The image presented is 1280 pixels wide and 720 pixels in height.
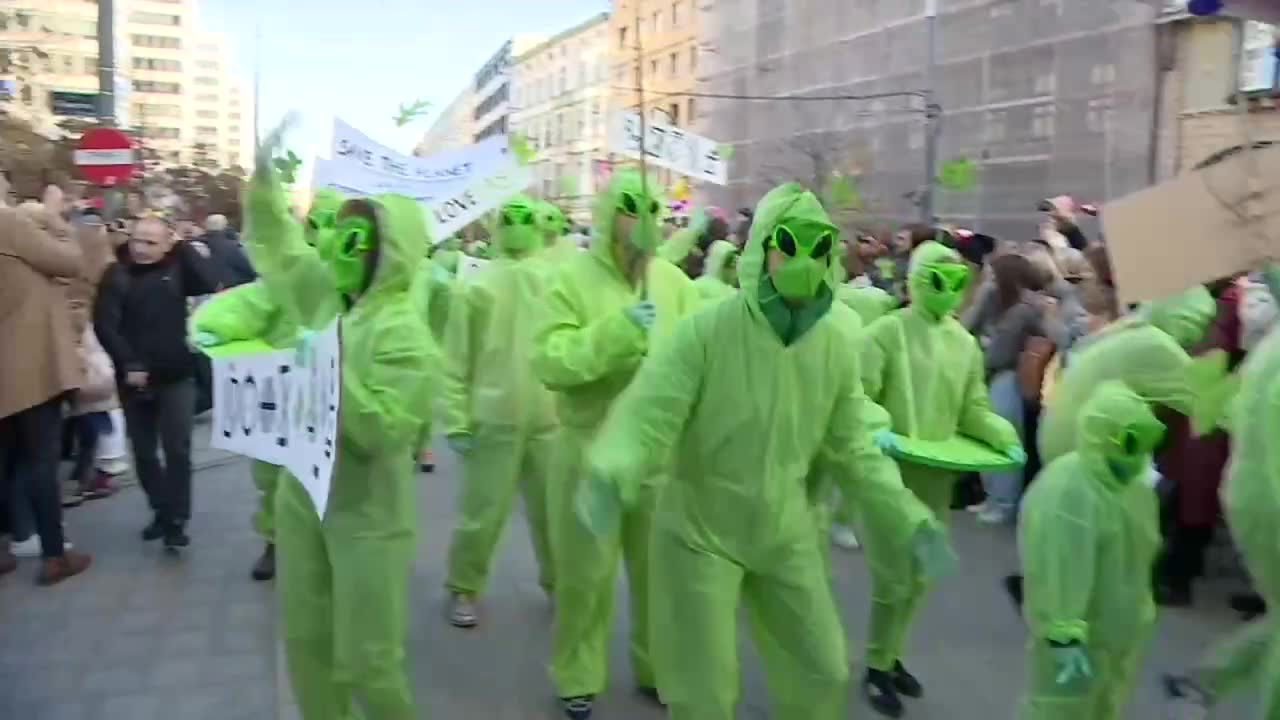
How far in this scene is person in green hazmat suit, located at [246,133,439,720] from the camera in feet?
11.1

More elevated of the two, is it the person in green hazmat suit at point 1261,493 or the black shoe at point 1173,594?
the person in green hazmat suit at point 1261,493

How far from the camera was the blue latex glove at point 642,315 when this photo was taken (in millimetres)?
3695

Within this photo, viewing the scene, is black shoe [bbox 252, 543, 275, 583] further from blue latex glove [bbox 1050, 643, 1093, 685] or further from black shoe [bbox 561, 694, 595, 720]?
blue latex glove [bbox 1050, 643, 1093, 685]

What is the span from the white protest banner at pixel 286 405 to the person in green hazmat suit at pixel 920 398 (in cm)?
221

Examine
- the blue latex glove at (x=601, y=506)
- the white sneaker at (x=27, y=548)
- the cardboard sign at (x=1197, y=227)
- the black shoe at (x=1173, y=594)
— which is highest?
the cardboard sign at (x=1197, y=227)

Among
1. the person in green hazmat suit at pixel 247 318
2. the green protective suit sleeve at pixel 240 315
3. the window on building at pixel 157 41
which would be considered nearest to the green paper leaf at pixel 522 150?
the person in green hazmat suit at pixel 247 318

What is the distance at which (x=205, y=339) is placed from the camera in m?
3.97

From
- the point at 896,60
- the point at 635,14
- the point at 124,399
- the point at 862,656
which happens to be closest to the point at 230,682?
the point at 124,399

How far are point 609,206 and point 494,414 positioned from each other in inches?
53.5

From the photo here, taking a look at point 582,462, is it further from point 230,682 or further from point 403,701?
point 230,682

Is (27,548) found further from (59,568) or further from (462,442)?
(462,442)

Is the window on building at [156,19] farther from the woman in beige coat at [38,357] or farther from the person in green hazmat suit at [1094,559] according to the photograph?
the person in green hazmat suit at [1094,559]

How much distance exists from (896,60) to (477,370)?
54.4 ft

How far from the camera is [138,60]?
8994 centimetres
